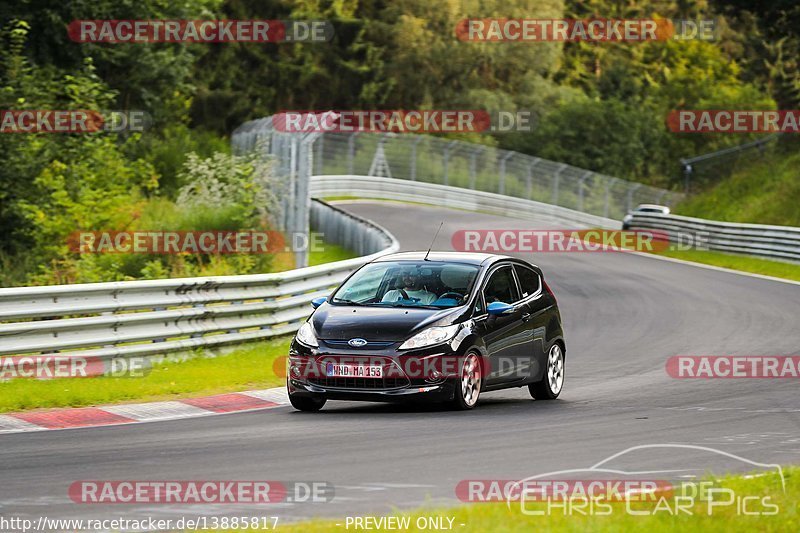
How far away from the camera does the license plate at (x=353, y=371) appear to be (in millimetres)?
12383

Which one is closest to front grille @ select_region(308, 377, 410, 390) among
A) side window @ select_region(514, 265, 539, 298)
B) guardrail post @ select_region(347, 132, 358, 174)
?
side window @ select_region(514, 265, 539, 298)

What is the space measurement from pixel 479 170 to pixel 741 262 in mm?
27838

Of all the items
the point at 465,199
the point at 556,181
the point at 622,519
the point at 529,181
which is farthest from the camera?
the point at 465,199

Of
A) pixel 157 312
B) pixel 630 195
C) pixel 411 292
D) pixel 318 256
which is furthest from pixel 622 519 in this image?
pixel 630 195

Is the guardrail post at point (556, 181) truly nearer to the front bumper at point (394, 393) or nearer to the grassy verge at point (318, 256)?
the grassy verge at point (318, 256)

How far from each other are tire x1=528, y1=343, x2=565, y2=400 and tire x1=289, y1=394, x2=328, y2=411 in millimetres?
2446

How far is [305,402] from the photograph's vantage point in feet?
42.2

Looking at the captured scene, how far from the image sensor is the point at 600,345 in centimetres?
1958

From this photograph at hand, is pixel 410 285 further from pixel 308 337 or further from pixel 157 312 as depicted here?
pixel 157 312

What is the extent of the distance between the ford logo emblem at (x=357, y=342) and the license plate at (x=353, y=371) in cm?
19

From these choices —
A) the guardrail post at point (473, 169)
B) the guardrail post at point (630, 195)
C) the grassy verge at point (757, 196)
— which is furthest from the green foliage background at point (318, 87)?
the guardrail post at point (630, 195)

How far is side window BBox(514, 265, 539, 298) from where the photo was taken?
14.5m

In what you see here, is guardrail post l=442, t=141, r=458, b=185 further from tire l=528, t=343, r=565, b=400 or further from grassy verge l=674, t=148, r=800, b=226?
tire l=528, t=343, r=565, b=400

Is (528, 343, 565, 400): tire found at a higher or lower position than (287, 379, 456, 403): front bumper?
lower
